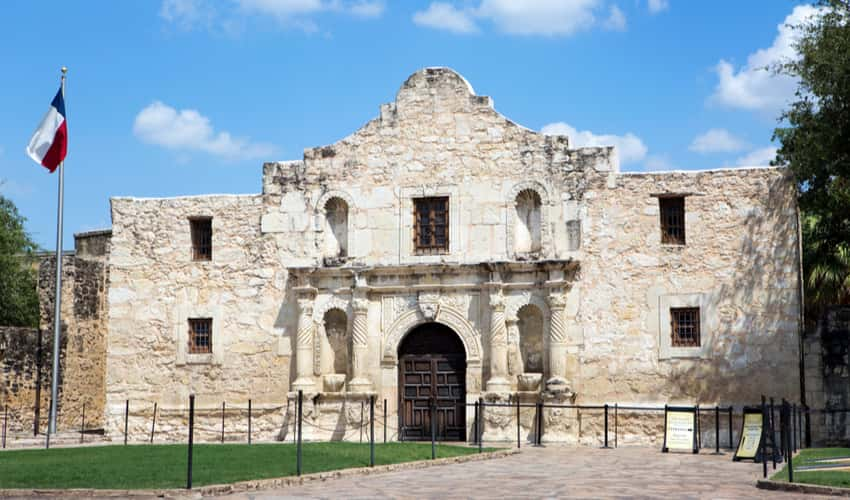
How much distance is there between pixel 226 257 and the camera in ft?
83.8

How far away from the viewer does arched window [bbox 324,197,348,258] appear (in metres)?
25.1

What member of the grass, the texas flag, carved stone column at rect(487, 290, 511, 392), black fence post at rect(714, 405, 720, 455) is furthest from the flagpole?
black fence post at rect(714, 405, 720, 455)

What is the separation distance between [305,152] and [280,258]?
2.55 meters

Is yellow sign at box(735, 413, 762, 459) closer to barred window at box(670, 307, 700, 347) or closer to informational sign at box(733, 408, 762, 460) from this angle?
informational sign at box(733, 408, 762, 460)

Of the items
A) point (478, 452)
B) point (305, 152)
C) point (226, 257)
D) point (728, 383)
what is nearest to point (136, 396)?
point (226, 257)

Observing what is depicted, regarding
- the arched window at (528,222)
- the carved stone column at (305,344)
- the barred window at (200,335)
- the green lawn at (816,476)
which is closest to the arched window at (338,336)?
the carved stone column at (305,344)

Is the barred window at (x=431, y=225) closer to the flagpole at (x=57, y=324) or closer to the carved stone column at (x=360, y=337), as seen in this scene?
the carved stone column at (x=360, y=337)

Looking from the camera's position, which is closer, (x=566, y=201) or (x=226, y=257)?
(x=566, y=201)

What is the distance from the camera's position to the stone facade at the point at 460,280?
22.8m

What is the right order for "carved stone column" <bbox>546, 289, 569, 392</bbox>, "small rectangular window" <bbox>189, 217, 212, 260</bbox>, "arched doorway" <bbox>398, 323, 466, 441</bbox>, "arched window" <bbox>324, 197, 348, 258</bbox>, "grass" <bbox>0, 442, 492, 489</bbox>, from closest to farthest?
"grass" <bbox>0, 442, 492, 489</bbox> → "carved stone column" <bbox>546, 289, 569, 392</bbox> → "arched doorway" <bbox>398, 323, 466, 441</bbox> → "arched window" <bbox>324, 197, 348, 258</bbox> → "small rectangular window" <bbox>189, 217, 212, 260</bbox>

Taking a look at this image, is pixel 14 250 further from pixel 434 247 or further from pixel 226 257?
pixel 434 247

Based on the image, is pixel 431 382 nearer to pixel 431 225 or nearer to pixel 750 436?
pixel 431 225

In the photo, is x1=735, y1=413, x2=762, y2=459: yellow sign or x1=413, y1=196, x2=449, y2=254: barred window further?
x1=413, y1=196, x2=449, y2=254: barred window

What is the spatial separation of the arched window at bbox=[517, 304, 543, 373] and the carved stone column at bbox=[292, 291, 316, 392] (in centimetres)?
471
